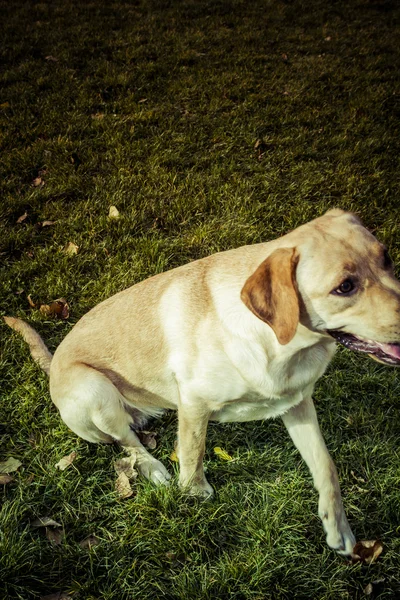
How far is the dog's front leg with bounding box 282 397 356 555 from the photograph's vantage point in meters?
2.50

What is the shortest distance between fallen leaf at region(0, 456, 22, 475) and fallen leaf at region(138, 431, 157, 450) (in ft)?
2.53

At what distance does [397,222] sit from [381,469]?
2.69 meters

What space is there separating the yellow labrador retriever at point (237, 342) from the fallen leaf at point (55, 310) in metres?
1.03

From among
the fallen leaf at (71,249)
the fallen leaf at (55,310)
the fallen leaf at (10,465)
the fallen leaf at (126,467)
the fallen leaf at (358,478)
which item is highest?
the fallen leaf at (71,249)

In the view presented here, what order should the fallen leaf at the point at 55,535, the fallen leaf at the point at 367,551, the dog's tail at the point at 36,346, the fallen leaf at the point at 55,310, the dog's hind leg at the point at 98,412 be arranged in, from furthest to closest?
1. the fallen leaf at the point at 55,310
2. the dog's tail at the point at 36,346
3. the dog's hind leg at the point at 98,412
4. the fallen leaf at the point at 55,535
5. the fallen leaf at the point at 367,551

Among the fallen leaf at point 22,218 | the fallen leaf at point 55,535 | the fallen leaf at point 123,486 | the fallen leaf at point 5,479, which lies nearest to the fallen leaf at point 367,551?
the fallen leaf at point 123,486

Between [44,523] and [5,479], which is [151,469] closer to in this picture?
[44,523]

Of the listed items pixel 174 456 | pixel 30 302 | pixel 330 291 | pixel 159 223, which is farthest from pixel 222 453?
pixel 159 223

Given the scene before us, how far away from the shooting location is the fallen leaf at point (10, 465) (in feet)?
9.45

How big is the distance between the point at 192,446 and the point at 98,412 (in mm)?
571

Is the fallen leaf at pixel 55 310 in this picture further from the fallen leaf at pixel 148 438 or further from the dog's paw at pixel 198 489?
the dog's paw at pixel 198 489

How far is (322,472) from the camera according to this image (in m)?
2.62

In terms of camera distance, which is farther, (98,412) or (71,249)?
(71,249)

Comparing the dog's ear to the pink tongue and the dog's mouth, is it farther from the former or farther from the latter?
the pink tongue
